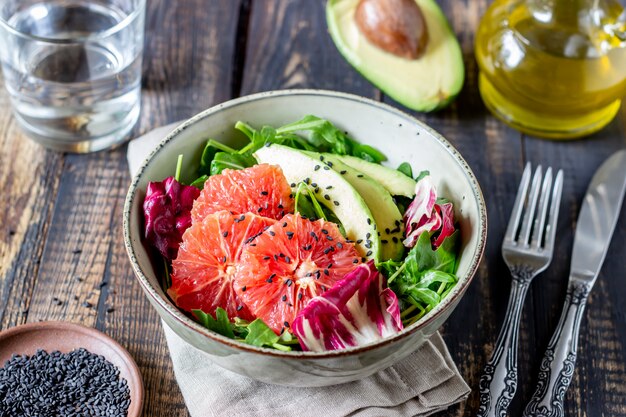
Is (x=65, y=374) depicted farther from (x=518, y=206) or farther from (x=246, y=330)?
(x=518, y=206)

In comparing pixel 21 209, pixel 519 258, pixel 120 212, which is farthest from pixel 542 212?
pixel 21 209

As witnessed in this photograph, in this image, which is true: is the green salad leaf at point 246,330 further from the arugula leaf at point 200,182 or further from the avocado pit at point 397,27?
the avocado pit at point 397,27

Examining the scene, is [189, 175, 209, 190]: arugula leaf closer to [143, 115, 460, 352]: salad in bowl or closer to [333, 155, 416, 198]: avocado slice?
[143, 115, 460, 352]: salad in bowl

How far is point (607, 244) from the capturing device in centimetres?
207

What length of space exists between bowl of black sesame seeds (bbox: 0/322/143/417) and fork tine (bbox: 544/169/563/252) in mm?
1005

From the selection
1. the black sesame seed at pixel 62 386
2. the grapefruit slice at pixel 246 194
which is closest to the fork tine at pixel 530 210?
the grapefruit slice at pixel 246 194

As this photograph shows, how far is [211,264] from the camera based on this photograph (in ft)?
5.30

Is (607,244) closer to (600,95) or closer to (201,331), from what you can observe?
(600,95)

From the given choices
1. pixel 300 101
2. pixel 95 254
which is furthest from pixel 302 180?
pixel 95 254

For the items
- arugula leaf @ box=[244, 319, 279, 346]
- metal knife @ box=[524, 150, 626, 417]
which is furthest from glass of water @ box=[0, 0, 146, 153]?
metal knife @ box=[524, 150, 626, 417]

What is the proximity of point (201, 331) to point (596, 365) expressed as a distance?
93cm

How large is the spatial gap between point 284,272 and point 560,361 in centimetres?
66

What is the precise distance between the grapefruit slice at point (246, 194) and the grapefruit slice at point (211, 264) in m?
0.06

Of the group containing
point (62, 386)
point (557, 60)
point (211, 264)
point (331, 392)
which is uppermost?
point (557, 60)
